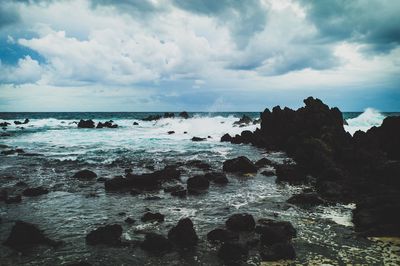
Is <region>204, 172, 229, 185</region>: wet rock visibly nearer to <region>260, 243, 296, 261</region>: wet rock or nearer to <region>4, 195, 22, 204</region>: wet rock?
<region>260, 243, 296, 261</region>: wet rock

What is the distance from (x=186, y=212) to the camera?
10766 mm

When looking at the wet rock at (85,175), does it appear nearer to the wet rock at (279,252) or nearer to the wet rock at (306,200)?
the wet rock at (306,200)

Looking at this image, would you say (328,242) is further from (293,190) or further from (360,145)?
(360,145)

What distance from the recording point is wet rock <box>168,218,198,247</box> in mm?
8095

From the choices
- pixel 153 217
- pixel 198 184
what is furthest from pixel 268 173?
pixel 153 217

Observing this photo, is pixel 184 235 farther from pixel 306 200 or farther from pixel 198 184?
pixel 198 184

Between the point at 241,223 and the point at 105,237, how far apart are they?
3.61m

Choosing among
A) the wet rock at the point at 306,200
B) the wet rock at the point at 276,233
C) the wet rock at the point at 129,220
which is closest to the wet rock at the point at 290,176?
the wet rock at the point at 306,200

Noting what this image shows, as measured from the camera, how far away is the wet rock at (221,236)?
27.2 ft

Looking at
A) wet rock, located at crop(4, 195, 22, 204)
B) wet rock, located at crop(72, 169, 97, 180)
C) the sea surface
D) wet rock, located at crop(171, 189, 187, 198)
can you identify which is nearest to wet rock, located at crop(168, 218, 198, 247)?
the sea surface

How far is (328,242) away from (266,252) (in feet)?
6.41

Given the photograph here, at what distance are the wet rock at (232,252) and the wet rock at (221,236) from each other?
77 centimetres

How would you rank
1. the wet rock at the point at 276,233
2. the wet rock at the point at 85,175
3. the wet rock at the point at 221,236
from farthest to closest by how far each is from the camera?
the wet rock at the point at 85,175
the wet rock at the point at 221,236
the wet rock at the point at 276,233

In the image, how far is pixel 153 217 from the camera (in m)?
9.91
